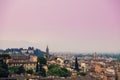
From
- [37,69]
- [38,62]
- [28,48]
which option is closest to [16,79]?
[37,69]

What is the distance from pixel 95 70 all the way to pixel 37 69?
495 cm

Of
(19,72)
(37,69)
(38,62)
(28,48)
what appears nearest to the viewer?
(19,72)

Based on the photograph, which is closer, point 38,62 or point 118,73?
point 118,73

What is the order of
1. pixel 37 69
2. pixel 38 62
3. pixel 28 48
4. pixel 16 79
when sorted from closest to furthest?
pixel 16 79, pixel 37 69, pixel 38 62, pixel 28 48

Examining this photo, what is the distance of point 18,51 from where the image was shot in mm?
34750

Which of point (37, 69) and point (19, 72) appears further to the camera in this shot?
point (37, 69)

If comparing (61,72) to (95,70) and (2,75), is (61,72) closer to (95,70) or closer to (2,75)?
(2,75)

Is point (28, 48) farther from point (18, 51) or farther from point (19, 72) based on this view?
point (19, 72)

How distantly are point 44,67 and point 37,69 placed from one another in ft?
1.40

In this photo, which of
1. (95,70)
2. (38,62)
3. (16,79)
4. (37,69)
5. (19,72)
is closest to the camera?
(16,79)

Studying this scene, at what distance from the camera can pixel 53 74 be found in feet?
44.7

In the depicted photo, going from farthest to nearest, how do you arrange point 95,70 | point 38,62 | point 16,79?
point 95,70 < point 38,62 < point 16,79

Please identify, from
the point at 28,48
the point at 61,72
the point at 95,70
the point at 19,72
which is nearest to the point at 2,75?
the point at 19,72

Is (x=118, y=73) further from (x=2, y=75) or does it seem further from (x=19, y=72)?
(x=2, y=75)
